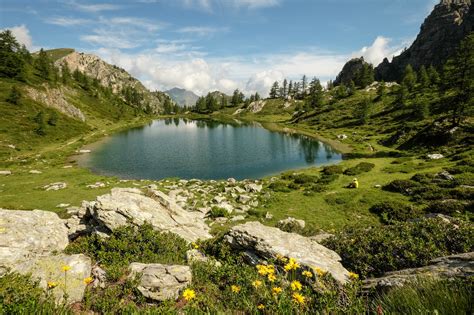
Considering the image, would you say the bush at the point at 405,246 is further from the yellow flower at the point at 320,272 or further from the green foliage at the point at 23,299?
the green foliage at the point at 23,299

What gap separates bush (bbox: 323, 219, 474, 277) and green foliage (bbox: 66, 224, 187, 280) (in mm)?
7490

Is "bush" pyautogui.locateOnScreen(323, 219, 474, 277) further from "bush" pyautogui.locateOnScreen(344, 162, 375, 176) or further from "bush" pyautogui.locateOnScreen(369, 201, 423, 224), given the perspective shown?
"bush" pyautogui.locateOnScreen(344, 162, 375, 176)

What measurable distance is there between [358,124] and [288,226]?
10740cm

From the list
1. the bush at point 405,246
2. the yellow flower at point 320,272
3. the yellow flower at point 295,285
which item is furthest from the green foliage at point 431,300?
the bush at point 405,246

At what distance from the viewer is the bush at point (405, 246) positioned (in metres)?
9.42

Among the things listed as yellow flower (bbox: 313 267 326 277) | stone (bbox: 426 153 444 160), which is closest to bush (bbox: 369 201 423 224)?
yellow flower (bbox: 313 267 326 277)

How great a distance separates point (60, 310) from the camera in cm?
498

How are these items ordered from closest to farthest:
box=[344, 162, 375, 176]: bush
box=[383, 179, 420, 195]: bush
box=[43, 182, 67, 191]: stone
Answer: box=[383, 179, 420, 195]: bush < box=[43, 182, 67, 191]: stone < box=[344, 162, 375, 176]: bush

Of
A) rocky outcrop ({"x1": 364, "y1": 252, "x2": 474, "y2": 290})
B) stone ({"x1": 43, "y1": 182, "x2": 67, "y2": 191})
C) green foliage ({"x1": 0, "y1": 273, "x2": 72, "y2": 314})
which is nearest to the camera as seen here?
green foliage ({"x1": 0, "y1": 273, "x2": 72, "y2": 314})

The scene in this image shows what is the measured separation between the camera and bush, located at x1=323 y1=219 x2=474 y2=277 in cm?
942

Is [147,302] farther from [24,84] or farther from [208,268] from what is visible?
[24,84]

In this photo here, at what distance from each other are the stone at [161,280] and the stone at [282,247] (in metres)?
3.15

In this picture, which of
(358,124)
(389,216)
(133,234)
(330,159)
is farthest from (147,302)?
(358,124)

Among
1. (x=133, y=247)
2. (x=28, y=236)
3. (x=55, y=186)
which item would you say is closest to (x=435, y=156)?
(x=133, y=247)
